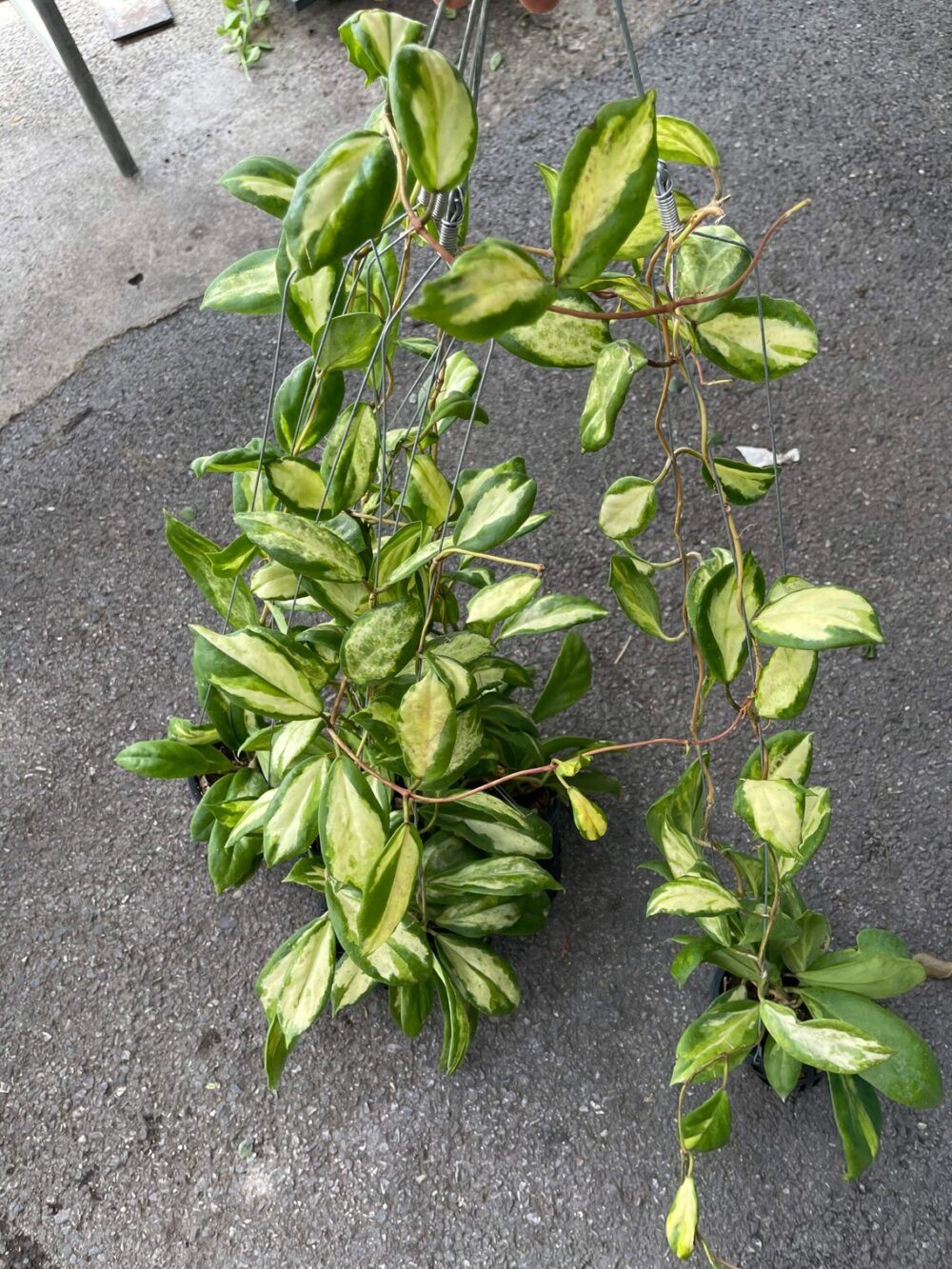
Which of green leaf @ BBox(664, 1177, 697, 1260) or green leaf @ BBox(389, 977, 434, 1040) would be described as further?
green leaf @ BBox(389, 977, 434, 1040)

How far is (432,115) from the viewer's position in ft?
1.81

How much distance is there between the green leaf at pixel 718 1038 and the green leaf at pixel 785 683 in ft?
1.21

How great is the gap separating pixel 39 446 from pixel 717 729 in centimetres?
139

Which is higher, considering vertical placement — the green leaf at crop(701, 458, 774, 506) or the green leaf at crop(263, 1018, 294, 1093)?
the green leaf at crop(701, 458, 774, 506)

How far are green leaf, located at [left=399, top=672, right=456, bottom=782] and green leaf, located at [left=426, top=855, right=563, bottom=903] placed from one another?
37 cm

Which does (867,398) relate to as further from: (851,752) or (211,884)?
(211,884)

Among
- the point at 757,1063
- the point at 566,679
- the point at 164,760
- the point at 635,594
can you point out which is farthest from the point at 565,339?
the point at 757,1063

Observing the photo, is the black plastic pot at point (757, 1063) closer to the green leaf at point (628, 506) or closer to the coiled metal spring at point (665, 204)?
the green leaf at point (628, 506)

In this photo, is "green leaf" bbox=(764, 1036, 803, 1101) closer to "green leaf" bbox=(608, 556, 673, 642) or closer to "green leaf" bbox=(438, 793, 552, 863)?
"green leaf" bbox=(438, 793, 552, 863)

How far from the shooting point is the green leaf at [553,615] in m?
1.12

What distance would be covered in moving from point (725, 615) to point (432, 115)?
1.51ft

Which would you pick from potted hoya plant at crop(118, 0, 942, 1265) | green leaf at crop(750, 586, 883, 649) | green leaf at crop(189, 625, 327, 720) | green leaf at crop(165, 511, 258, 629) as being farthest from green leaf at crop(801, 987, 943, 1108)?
green leaf at crop(165, 511, 258, 629)

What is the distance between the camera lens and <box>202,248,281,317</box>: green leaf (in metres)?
0.87

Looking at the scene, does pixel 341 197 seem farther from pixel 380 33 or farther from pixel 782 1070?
pixel 782 1070
